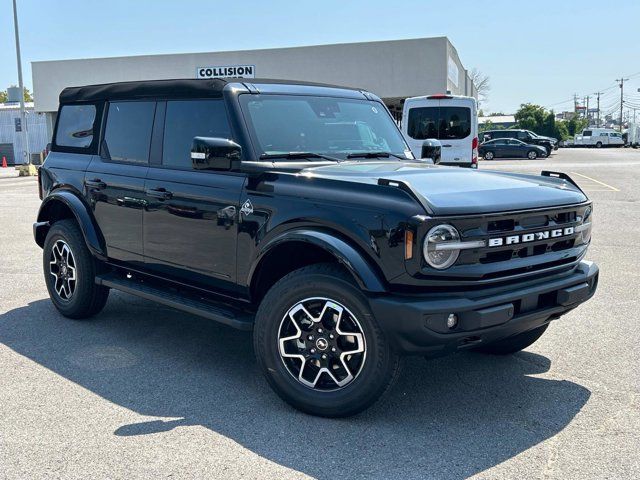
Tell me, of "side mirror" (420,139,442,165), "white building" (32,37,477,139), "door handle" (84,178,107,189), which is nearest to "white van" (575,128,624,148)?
"white building" (32,37,477,139)

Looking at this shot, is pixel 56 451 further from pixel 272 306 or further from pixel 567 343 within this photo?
pixel 567 343

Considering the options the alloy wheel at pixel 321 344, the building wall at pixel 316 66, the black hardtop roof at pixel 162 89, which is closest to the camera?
the alloy wheel at pixel 321 344

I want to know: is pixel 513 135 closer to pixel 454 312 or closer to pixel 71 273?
pixel 71 273

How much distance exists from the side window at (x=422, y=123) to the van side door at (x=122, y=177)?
1151 centimetres

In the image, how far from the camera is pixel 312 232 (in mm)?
3811

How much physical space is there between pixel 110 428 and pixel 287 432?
0.96m

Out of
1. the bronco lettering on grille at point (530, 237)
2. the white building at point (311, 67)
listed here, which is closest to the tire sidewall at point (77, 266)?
the bronco lettering on grille at point (530, 237)

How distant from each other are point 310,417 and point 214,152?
168cm

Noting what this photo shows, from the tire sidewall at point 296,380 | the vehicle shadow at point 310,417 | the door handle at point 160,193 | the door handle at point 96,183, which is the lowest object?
the vehicle shadow at point 310,417

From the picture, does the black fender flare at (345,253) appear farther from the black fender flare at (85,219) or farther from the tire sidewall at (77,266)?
the tire sidewall at (77,266)

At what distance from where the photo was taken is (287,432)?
144 inches

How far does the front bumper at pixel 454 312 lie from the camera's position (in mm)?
3367

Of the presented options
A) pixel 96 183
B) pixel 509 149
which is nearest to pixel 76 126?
pixel 96 183

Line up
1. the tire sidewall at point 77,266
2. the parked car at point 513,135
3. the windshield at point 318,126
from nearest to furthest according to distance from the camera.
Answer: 1. the windshield at point 318,126
2. the tire sidewall at point 77,266
3. the parked car at point 513,135
